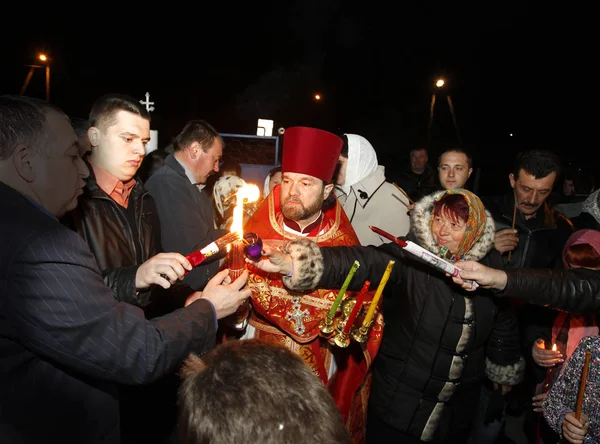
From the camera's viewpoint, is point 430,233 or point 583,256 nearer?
point 430,233

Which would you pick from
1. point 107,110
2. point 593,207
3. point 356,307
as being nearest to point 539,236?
point 593,207

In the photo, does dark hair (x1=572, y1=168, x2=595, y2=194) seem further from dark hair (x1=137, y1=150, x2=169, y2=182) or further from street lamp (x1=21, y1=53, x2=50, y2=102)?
street lamp (x1=21, y1=53, x2=50, y2=102)

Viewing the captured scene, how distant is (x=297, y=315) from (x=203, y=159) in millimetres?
2362

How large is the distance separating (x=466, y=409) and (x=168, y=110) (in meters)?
28.3

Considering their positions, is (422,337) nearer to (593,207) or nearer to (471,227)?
(471,227)

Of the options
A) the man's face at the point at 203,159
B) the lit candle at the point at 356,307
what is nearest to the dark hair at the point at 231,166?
the man's face at the point at 203,159

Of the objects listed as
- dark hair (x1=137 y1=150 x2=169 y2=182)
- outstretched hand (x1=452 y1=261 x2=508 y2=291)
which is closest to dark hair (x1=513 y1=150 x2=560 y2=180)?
outstretched hand (x1=452 y1=261 x2=508 y2=291)

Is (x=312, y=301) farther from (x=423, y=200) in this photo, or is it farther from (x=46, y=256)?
(x=46, y=256)

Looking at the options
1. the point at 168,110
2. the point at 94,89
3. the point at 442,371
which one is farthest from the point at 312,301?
the point at 94,89

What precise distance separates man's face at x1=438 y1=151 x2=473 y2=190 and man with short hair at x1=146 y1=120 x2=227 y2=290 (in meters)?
3.04

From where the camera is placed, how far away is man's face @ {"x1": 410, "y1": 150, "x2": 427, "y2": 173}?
887 cm

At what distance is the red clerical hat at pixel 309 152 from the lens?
10.8 ft

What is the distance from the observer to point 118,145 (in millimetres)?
3152

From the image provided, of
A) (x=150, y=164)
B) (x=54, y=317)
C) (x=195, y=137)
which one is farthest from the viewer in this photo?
(x=150, y=164)
